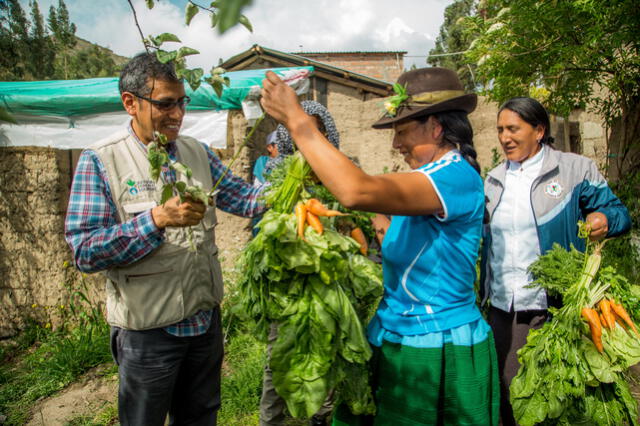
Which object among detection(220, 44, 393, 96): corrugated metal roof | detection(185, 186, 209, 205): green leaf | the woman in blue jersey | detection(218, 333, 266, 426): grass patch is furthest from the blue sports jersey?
detection(220, 44, 393, 96): corrugated metal roof

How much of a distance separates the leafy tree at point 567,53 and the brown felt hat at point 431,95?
3.31 meters

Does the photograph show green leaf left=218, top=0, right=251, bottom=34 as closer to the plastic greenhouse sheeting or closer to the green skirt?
the green skirt

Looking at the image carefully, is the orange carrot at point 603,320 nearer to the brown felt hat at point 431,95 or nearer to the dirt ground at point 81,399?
the brown felt hat at point 431,95

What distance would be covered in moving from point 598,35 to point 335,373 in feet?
15.2

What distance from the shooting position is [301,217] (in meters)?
1.47

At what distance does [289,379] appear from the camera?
1.44m

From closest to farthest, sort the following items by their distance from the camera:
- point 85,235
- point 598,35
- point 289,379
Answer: point 289,379 < point 85,235 < point 598,35

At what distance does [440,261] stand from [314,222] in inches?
21.4

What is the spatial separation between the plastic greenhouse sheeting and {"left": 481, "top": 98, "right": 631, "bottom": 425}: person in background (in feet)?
7.99

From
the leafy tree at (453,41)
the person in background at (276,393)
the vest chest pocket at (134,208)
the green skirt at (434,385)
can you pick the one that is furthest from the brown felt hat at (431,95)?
the leafy tree at (453,41)

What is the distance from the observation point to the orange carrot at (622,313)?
6.59ft

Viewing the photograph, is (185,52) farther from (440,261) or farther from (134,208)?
(440,261)

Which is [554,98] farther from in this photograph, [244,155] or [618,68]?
[244,155]

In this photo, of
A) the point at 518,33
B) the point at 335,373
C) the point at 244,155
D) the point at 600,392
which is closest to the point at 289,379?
the point at 335,373
